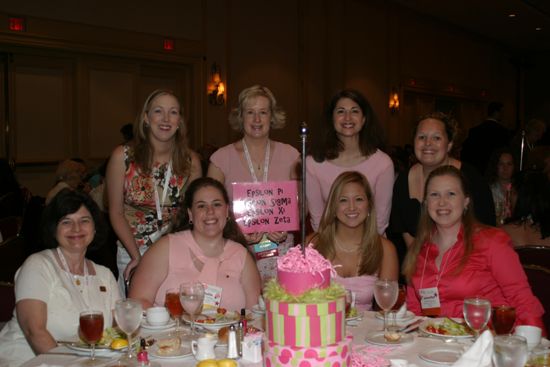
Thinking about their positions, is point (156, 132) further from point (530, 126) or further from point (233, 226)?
point (530, 126)

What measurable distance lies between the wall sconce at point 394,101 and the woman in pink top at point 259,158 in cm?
1046

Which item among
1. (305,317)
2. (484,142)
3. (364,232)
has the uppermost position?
(484,142)

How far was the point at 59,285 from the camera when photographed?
8.57 feet

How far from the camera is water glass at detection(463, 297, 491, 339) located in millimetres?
2051

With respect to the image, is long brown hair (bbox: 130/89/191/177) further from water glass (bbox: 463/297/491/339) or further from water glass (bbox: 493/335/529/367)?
water glass (bbox: 493/335/529/367)

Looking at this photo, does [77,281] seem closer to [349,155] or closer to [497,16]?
[349,155]

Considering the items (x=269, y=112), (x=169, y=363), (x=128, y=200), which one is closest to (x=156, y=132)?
(x=128, y=200)

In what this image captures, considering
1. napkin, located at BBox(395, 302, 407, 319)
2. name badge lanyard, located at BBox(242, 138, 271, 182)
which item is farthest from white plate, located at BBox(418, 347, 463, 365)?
name badge lanyard, located at BBox(242, 138, 271, 182)

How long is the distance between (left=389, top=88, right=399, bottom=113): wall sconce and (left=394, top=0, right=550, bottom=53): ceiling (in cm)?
186

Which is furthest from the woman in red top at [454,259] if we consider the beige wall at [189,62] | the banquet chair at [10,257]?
the beige wall at [189,62]

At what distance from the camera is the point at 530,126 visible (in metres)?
8.57

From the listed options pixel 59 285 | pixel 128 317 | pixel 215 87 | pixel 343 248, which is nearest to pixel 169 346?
pixel 128 317

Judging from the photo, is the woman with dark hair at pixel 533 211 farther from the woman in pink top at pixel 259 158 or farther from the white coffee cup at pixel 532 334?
the white coffee cup at pixel 532 334

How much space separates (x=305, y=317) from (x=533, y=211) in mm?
2613
